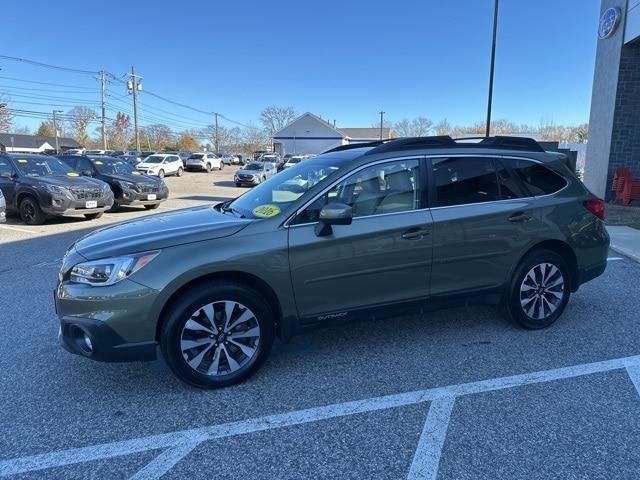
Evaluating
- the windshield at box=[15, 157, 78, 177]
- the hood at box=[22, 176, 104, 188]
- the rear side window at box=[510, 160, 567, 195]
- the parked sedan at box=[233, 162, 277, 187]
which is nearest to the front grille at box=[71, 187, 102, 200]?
the hood at box=[22, 176, 104, 188]

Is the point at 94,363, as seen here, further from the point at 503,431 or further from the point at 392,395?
the point at 503,431

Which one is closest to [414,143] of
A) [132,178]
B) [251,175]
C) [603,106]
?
[132,178]

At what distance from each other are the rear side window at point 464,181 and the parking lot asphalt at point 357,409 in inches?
49.0

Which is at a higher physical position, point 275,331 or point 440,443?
point 275,331

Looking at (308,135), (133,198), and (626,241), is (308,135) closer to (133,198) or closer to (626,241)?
(133,198)

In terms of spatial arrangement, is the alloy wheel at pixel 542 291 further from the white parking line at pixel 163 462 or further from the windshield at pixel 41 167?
the windshield at pixel 41 167

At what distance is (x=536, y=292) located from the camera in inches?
170

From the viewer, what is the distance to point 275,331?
351cm

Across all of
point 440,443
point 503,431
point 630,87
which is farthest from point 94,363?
point 630,87

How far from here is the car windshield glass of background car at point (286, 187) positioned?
366cm

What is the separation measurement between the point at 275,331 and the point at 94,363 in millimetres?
1500

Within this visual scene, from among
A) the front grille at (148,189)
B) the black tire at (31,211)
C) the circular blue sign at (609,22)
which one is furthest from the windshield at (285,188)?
the circular blue sign at (609,22)

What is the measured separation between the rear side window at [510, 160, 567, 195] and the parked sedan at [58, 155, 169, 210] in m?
11.8

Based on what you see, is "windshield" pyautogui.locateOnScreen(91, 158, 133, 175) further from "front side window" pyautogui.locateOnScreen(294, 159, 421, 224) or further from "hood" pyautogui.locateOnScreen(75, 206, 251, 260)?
"front side window" pyautogui.locateOnScreen(294, 159, 421, 224)
